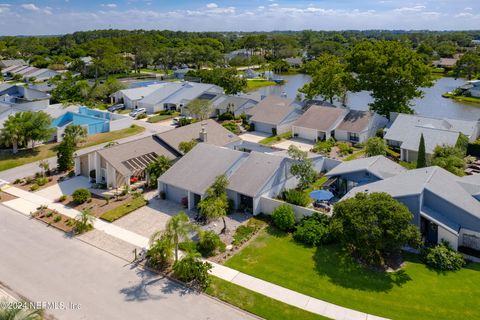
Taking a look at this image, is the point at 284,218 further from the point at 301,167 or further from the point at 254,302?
the point at 254,302

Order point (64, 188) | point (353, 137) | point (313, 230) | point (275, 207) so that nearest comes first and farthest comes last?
point (313, 230) < point (275, 207) < point (64, 188) < point (353, 137)

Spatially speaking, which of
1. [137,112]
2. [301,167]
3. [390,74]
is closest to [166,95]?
[137,112]

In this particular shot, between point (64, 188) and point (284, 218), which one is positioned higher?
point (284, 218)

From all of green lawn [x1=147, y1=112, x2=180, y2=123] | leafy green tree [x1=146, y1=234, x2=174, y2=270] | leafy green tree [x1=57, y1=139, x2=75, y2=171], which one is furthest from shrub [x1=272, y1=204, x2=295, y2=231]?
green lawn [x1=147, y1=112, x2=180, y2=123]

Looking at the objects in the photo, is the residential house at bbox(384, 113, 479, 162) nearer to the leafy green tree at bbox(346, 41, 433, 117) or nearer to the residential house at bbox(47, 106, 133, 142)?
the leafy green tree at bbox(346, 41, 433, 117)

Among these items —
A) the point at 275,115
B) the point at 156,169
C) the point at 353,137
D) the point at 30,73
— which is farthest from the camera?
the point at 30,73

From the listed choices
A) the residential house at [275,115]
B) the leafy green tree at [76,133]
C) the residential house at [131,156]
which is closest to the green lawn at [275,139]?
the residential house at [275,115]

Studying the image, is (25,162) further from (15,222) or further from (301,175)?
(301,175)
